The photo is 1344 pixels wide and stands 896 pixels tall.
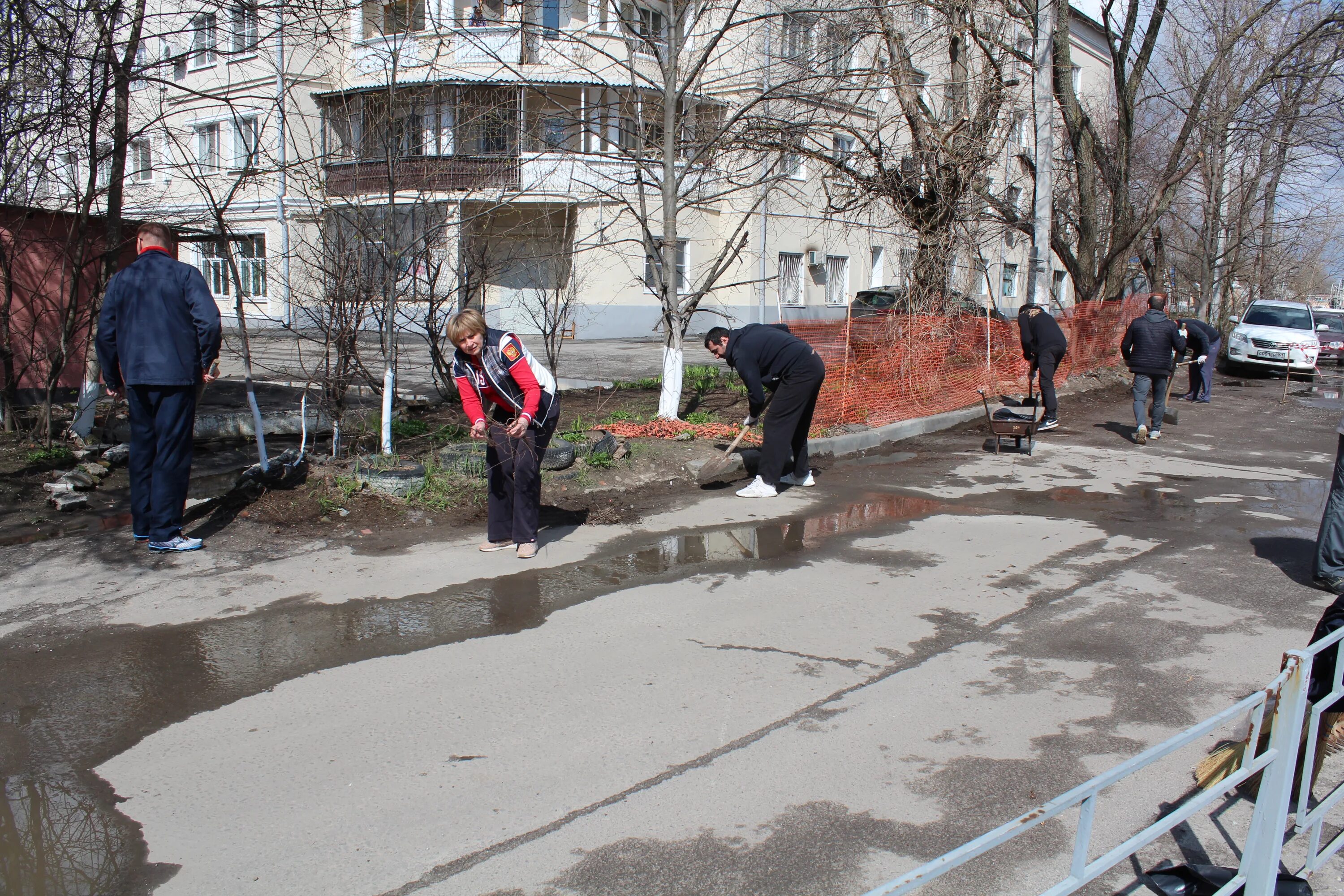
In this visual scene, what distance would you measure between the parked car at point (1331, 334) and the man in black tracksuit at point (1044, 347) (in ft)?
50.2

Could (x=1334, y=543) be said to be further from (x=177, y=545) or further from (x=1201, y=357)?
(x=1201, y=357)

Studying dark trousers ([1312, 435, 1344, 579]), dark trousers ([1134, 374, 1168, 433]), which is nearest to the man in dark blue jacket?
dark trousers ([1312, 435, 1344, 579])

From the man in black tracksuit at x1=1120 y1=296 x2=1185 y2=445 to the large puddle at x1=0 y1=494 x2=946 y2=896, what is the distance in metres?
6.87

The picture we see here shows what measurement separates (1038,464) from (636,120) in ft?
17.7

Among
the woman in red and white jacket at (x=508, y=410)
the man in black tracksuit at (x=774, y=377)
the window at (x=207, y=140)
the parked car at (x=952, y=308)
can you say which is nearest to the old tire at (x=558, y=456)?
the man in black tracksuit at (x=774, y=377)

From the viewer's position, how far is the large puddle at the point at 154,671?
119 inches

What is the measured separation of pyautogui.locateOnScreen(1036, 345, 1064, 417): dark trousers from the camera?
11852 millimetres

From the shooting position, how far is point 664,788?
133 inches

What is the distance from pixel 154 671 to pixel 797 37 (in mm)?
10670

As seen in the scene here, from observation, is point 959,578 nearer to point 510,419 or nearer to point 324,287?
point 510,419

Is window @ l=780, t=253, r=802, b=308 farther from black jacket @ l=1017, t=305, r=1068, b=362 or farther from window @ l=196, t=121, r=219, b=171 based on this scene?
black jacket @ l=1017, t=305, r=1068, b=362

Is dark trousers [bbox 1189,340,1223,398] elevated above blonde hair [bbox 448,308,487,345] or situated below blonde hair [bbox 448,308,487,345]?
below

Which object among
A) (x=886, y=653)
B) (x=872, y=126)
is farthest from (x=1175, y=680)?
(x=872, y=126)

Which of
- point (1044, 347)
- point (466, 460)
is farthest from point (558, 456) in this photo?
point (1044, 347)
